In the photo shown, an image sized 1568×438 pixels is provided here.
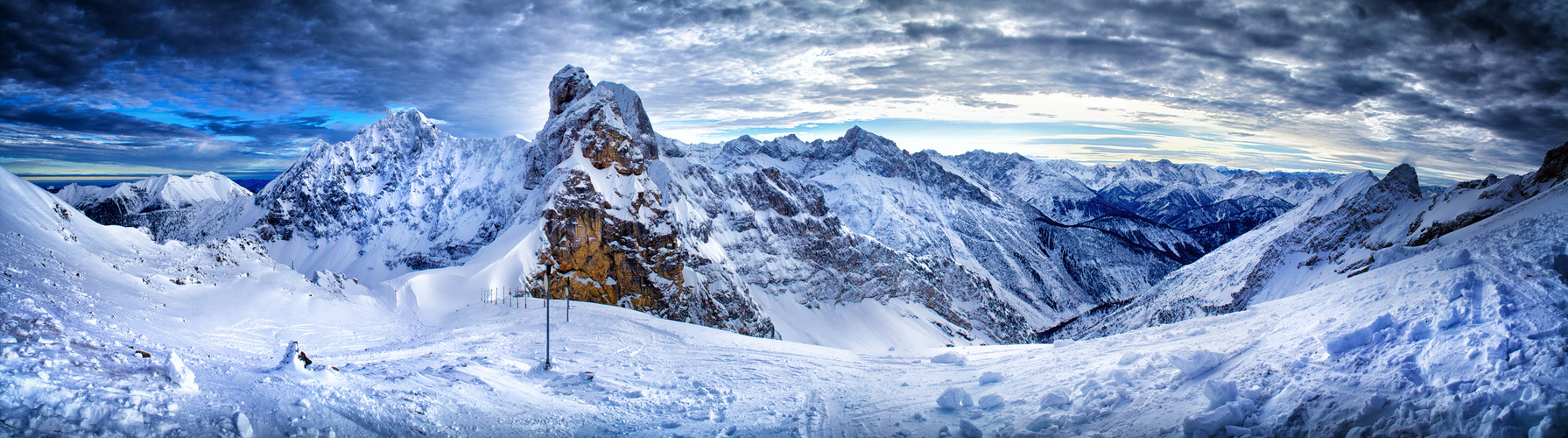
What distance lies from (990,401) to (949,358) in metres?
5.93

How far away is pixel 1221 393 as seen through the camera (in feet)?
33.7

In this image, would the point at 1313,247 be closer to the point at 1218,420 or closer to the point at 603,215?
the point at 603,215

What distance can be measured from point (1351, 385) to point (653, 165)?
14046 cm

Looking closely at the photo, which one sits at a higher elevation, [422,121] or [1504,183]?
[422,121]

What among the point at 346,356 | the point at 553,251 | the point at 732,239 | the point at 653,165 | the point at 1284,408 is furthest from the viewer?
the point at 732,239

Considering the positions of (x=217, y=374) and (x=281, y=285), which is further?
(x=281, y=285)

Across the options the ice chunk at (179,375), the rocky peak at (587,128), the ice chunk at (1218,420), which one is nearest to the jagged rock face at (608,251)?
the rocky peak at (587,128)

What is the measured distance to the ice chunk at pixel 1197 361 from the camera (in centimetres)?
1191

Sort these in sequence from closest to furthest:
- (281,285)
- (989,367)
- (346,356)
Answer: (989,367), (346,356), (281,285)

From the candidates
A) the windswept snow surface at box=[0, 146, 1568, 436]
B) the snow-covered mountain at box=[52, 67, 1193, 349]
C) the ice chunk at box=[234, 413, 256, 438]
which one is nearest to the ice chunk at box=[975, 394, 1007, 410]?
the windswept snow surface at box=[0, 146, 1568, 436]

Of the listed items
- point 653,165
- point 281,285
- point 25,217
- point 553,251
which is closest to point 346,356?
point 25,217

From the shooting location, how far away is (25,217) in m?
17.0

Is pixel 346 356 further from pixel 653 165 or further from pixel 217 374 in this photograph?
pixel 653 165

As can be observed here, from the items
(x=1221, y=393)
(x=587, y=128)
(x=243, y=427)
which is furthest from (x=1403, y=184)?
(x=243, y=427)
